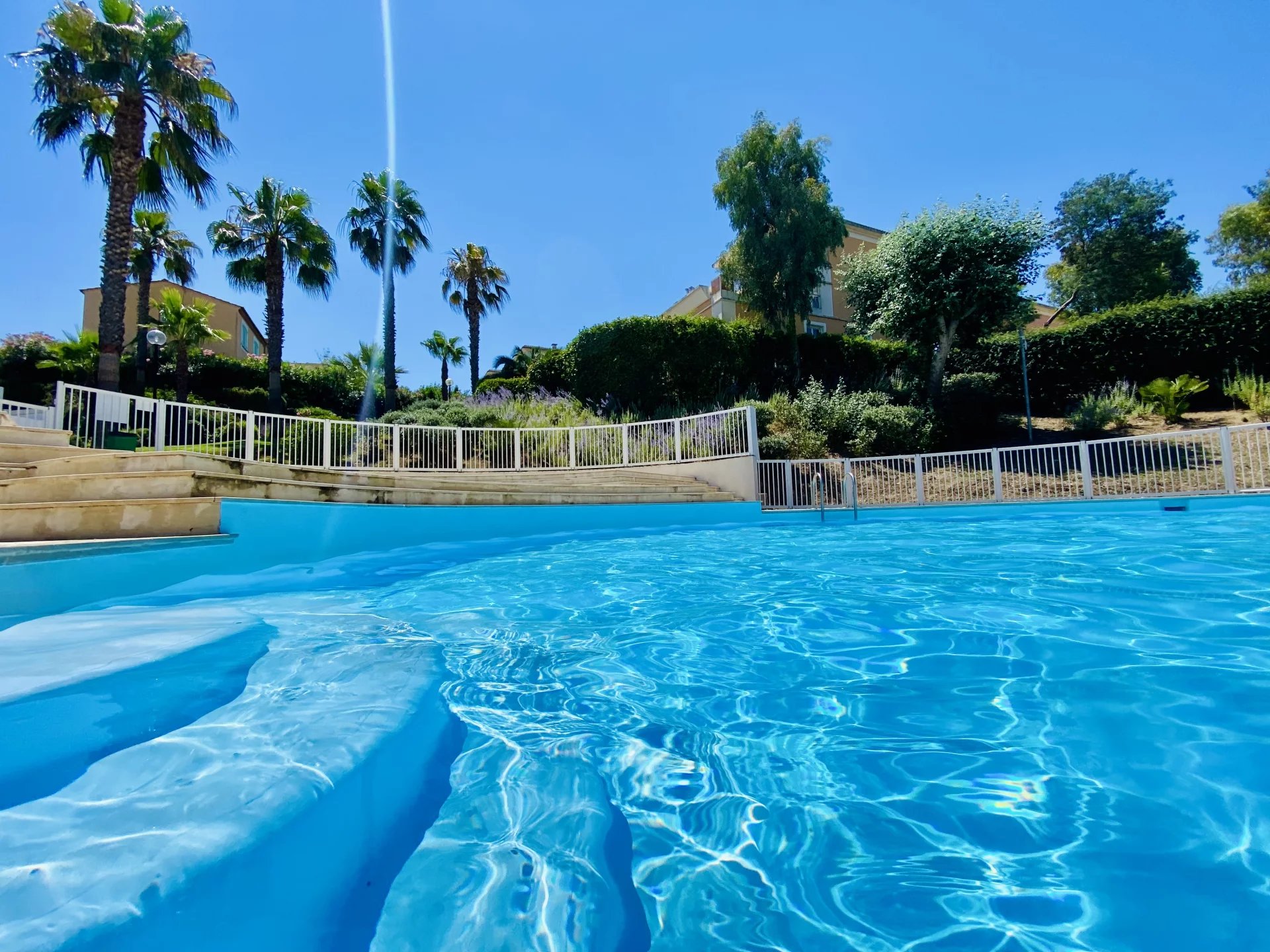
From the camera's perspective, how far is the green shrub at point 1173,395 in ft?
51.3

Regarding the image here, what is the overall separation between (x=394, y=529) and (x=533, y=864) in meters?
6.60

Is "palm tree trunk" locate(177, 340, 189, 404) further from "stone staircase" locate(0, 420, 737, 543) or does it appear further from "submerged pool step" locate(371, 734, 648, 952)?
"submerged pool step" locate(371, 734, 648, 952)

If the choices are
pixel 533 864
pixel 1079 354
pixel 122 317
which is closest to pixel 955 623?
pixel 533 864

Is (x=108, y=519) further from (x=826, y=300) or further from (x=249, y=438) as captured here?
(x=826, y=300)

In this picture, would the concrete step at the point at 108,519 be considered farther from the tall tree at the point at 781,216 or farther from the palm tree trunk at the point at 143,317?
the palm tree trunk at the point at 143,317

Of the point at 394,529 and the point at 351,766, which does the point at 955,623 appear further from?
the point at 394,529

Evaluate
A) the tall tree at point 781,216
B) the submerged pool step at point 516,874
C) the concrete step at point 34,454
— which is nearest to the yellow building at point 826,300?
the tall tree at point 781,216

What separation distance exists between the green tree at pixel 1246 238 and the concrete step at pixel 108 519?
121 ft

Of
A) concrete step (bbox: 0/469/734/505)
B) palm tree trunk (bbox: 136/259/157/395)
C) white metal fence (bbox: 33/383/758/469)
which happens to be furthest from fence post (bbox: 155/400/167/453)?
palm tree trunk (bbox: 136/259/157/395)

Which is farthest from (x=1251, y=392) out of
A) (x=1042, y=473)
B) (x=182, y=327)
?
(x=182, y=327)

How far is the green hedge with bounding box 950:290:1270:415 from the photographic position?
16.5m

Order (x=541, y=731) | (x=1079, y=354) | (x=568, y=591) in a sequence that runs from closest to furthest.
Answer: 1. (x=541, y=731)
2. (x=568, y=591)
3. (x=1079, y=354)

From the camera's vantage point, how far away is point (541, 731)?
7.07ft

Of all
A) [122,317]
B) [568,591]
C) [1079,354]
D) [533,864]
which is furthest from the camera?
[1079,354]
